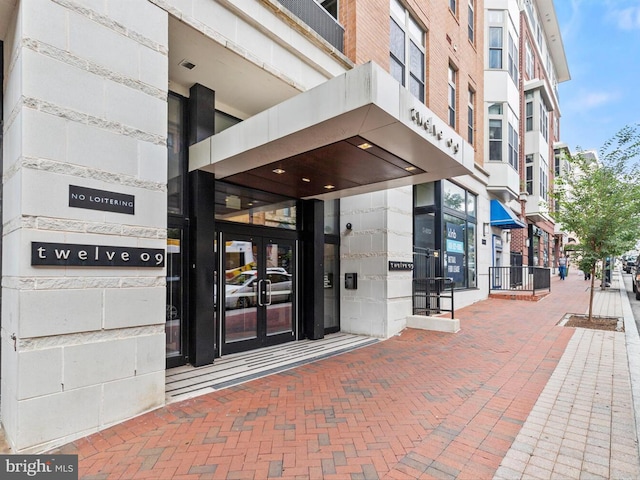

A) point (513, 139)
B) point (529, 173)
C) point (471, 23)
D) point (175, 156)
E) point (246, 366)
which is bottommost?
point (246, 366)

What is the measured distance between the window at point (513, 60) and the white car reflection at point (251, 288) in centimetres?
1469

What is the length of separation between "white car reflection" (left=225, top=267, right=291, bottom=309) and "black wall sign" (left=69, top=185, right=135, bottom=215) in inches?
106

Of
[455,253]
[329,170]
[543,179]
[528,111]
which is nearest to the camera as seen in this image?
[329,170]

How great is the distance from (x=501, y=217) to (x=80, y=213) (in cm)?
1478

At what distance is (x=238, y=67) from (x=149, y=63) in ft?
5.65

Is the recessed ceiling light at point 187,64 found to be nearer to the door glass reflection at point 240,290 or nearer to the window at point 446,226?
the door glass reflection at point 240,290

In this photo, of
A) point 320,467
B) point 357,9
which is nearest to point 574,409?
point 320,467

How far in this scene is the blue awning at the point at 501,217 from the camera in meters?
14.7

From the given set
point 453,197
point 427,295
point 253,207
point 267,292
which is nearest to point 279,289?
point 267,292

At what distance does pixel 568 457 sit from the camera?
3.21 metres

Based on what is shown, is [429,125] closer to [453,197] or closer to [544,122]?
[453,197]

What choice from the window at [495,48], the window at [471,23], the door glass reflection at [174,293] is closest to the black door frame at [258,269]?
the door glass reflection at [174,293]

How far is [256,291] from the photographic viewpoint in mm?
7016

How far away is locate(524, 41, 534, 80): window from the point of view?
66.3 feet
